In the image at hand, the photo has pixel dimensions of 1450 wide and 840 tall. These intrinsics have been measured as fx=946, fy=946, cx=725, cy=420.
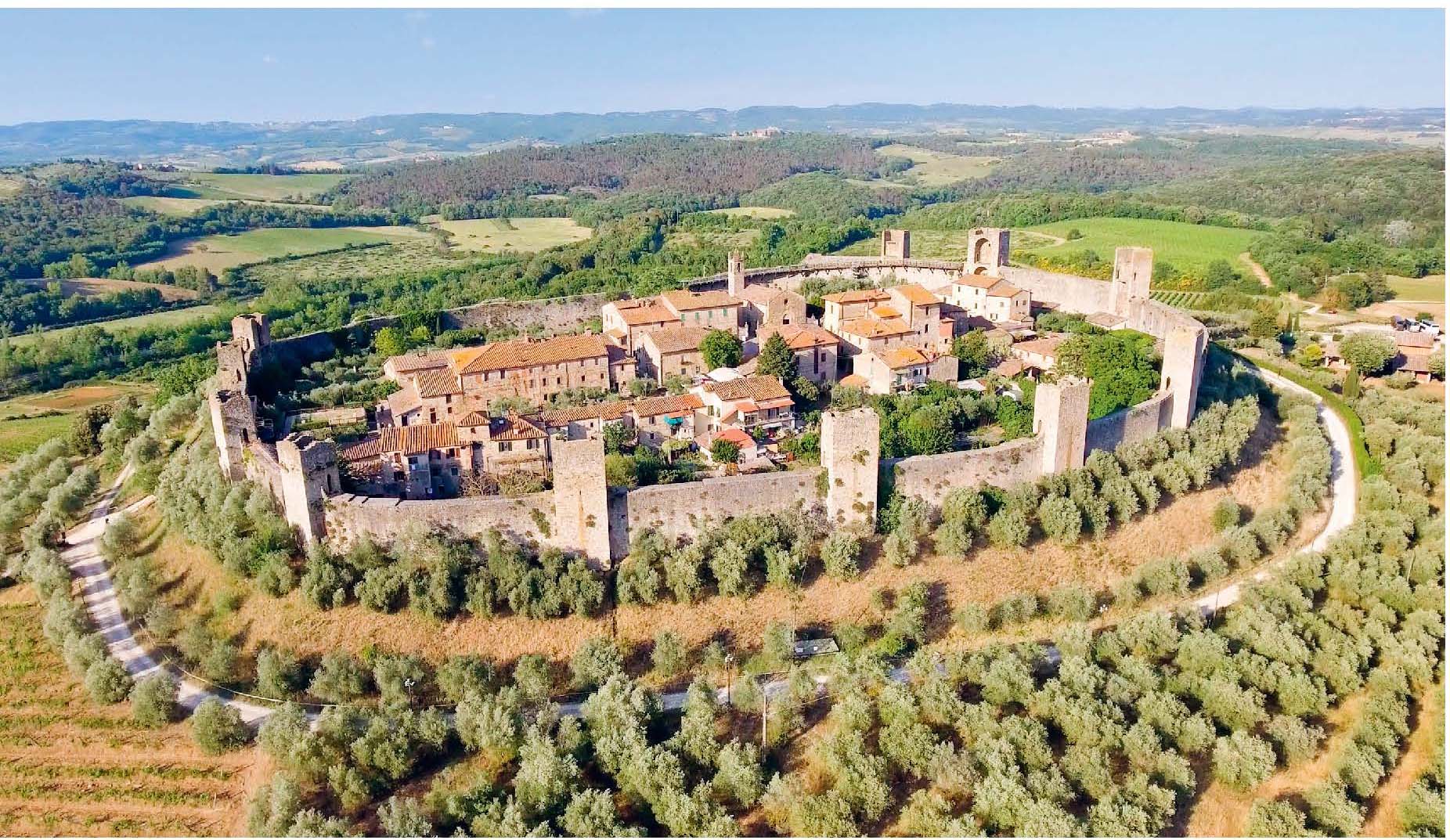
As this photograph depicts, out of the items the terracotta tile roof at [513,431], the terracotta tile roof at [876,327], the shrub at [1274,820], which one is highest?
the terracotta tile roof at [876,327]

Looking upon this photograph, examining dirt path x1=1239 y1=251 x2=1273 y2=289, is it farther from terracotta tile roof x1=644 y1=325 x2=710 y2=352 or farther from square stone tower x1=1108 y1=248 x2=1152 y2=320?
terracotta tile roof x1=644 y1=325 x2=710 y2=352

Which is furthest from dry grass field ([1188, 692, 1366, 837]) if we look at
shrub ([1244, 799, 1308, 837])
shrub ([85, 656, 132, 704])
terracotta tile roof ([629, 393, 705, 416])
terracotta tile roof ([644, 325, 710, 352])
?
shrub ([85, 656, 132, 704])

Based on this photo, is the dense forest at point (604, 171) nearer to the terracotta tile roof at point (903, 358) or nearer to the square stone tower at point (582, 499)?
the terracotta tile roof at point (903, 358)

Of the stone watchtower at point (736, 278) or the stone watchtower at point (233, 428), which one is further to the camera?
the stone watchtower at point (736, 278)

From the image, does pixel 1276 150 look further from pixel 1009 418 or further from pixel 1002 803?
pixel 1002 803

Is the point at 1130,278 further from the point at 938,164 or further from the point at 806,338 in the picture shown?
the point at 938,164

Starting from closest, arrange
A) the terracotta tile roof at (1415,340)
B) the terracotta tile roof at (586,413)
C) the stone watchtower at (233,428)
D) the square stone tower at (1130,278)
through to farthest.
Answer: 1. the stone watchtower at (233,428)
2. the terracotta tile roof at (586,413)
3. the square stone tower at (1130,278)
4. the terracotta tile roof at (1415,340)

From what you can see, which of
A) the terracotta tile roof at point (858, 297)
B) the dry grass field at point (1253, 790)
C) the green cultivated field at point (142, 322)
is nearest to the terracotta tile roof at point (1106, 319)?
the terracotta tile roof at point (858, 297)

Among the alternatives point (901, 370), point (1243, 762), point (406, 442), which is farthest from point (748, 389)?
point (1243, 762)
